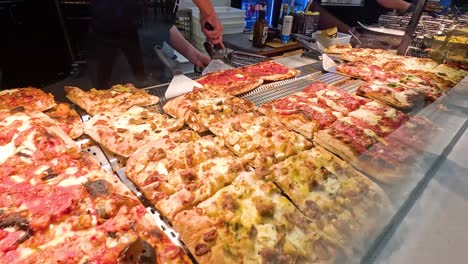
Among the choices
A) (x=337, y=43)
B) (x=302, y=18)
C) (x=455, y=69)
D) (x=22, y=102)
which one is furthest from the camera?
(x=302, y=18)

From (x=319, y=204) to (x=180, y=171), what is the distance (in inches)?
42.8

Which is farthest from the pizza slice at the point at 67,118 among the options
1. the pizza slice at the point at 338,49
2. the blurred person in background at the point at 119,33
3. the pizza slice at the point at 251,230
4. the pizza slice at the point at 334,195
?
the pizza slice at the point at 338,49

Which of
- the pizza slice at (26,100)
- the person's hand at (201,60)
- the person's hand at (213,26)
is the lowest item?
the person's hand at (201,60)

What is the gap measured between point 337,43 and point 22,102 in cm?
563

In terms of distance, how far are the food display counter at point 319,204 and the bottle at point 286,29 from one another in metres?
4.27

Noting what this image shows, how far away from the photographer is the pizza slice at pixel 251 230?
152 centimetres

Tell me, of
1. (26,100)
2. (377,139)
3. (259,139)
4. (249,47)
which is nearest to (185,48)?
(249,47)

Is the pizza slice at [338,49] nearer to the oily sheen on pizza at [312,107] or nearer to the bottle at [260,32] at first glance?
the bottle at [260,32]

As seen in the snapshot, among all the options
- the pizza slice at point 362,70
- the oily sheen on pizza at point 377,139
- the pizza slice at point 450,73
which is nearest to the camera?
the oily sheen on pizza at point 377,139

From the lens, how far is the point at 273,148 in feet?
8.66

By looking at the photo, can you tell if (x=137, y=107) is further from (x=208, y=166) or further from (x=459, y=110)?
(x=459, y=110)

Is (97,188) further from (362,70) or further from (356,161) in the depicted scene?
(362,70)

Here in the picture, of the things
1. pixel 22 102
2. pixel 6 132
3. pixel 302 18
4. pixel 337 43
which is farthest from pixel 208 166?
pixel 302 18

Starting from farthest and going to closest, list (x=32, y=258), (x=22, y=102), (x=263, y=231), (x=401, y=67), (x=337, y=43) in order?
(x=337, y=43)
(x=401, y=67)
(x=22, y=102)
(x=263, y=231)
(x=32, y=258)
